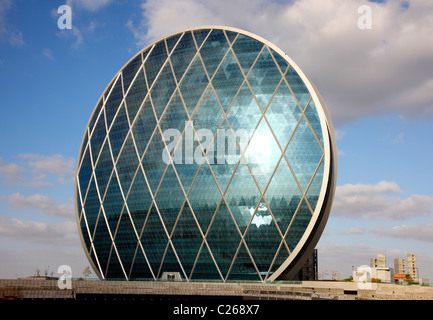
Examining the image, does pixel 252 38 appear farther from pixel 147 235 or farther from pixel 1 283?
pixel 1 283

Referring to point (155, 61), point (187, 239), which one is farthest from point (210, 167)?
point (155, 61)

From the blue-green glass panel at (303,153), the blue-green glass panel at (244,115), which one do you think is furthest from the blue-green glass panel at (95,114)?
the blue-green glass panel at (303,153)

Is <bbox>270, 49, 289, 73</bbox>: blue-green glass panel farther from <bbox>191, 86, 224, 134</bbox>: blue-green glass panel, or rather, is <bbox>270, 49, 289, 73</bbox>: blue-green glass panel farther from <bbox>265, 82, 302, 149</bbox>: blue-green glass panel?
<bbox>191, 86, 224, 134</bbox>: blue-green glass panel

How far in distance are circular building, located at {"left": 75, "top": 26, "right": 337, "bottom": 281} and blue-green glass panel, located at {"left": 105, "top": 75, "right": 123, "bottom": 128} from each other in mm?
557

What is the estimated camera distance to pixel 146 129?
5806 centimetres

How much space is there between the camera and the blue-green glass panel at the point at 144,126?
57625 millimetres

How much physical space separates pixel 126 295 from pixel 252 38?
3200 cm

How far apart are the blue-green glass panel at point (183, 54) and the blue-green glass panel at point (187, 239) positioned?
1671 cm

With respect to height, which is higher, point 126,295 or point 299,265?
point 299,265

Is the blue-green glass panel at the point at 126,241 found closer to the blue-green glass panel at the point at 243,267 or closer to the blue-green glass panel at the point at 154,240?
the blue-green glass panel at the point at 154,240

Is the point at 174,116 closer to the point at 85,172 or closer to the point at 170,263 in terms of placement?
the point at 85,172

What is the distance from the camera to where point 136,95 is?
61.1 m
